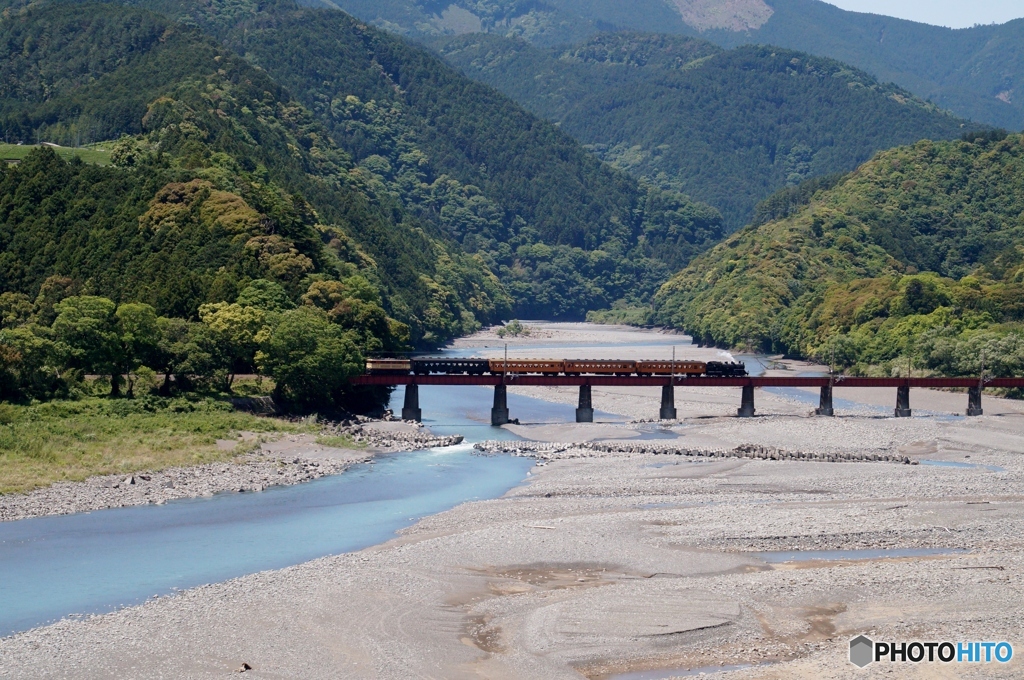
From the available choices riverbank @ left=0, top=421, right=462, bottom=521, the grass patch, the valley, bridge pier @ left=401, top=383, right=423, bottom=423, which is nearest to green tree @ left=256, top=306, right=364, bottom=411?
the valley

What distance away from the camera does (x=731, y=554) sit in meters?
55.6

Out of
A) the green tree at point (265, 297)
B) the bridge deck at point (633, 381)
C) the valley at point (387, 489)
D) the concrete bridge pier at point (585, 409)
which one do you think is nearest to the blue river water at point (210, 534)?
the valley at point (387, 489)

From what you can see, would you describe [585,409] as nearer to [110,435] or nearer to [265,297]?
[265,297]

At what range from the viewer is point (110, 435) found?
259 ft

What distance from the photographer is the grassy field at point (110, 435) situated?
7031 cm

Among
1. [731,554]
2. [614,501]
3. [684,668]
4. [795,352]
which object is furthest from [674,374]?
[795,352]

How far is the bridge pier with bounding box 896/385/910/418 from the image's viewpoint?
114944 mm

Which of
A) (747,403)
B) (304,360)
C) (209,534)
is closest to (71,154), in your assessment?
(304,360)

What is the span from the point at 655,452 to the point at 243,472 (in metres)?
28.6

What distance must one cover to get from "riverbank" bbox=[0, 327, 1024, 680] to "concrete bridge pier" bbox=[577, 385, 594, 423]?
31097mm

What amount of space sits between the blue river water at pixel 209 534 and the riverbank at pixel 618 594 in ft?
6.66

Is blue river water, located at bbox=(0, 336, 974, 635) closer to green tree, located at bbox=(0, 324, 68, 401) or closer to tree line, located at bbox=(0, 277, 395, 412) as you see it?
tree line, located at bbox=(0, 277, 395, 412)

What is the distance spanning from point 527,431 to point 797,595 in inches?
2154

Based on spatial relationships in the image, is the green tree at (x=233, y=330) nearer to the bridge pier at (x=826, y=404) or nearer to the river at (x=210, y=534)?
the river at (x=210, y=534)
